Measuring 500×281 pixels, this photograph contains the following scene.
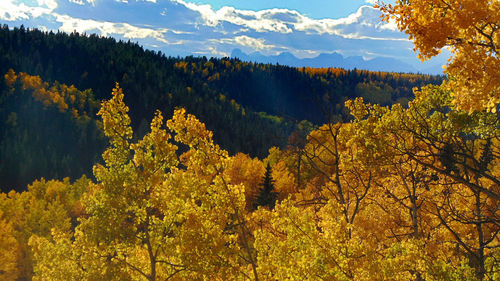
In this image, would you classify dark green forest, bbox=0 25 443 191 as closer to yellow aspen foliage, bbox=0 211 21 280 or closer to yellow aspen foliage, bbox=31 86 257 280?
yellow aspen foliage, bbox=0 211 21 280

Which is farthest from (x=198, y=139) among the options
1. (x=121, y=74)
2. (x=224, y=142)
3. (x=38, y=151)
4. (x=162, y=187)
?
(x=121, y=74)

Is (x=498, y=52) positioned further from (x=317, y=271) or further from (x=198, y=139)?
(x=198, y=139)

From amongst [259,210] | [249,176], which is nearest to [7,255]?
[249,176]

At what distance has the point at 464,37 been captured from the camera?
576 centimetres

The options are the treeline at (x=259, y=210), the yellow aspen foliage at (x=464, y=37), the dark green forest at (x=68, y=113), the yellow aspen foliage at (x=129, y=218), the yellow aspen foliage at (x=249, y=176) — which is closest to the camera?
the yellow aspen foliage at (x=464, y=37)

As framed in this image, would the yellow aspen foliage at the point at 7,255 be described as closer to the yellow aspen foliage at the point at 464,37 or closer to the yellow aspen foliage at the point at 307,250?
the yellow aspen foliage at the point at 307,250

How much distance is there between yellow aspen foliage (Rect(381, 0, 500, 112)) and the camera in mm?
5383

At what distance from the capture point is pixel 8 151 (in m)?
108

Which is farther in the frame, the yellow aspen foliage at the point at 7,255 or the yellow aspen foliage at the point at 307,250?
the yellow aspen foliage at the point at 7,255

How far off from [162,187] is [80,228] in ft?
8.44

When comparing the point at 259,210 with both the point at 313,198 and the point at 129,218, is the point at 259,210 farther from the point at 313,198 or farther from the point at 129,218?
the point at 129,218

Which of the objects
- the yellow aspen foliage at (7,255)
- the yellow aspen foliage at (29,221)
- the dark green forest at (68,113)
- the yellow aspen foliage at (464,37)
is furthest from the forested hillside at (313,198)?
the dark green forest at (68,113)

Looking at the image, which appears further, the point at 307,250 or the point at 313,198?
the point at 313,198

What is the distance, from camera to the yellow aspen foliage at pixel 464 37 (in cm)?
538
